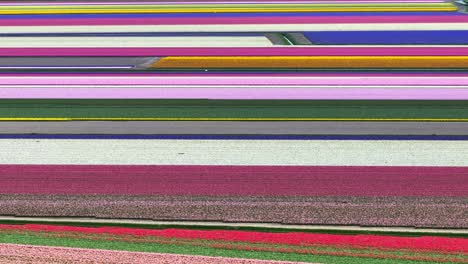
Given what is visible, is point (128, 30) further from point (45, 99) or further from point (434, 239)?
point (434, 239)

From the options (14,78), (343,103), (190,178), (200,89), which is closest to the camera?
(190,178)

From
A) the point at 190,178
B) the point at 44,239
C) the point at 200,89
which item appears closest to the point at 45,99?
the point at 200,89

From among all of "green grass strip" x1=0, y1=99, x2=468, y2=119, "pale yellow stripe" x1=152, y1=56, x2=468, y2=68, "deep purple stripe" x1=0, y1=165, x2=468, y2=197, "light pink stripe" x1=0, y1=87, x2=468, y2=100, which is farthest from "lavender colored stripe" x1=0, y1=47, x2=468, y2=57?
"deep purple stripe" x1=0, y1=165, x2=468, y2=197

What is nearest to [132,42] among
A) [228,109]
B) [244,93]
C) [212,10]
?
[212,10]

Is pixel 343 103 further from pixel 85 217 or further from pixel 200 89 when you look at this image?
pixel 85 217

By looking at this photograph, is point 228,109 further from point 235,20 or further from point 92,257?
point 235,20

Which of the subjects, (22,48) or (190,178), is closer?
(190,178)

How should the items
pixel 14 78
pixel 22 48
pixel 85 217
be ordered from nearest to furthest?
pixel 85 217 → pixel 14 78 → pixel 22 48
